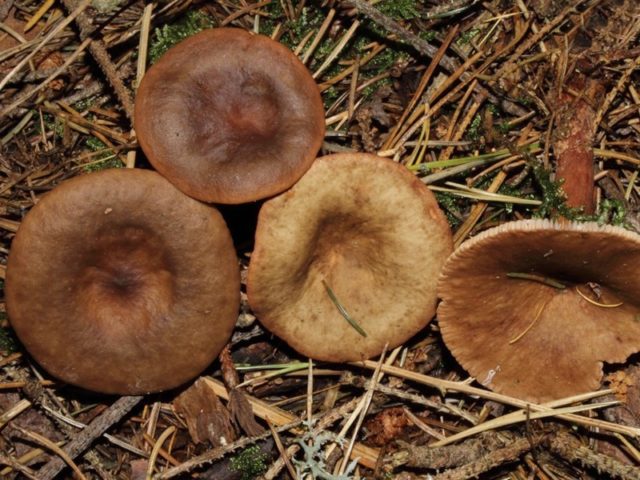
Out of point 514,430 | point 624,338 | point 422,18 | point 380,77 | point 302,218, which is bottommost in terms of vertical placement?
point 514,430

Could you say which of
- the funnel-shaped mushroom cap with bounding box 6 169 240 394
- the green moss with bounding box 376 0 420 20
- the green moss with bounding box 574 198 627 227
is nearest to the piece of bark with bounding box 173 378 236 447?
the funnel-shaped mushroom cap with bounding box 6 169 240 394

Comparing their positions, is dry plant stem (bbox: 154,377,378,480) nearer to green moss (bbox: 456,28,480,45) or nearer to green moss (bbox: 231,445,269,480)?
green moss (bbox: 231,445,269,480)

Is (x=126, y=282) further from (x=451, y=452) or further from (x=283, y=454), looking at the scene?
(x=451, y=452)

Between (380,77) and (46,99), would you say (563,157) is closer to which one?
(380,77)

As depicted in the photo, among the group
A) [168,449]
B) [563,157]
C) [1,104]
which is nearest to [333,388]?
[168,449]

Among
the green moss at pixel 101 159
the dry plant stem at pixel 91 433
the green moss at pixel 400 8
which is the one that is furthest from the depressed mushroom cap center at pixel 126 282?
the green moss at pixel 400 8

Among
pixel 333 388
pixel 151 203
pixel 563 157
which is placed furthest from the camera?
pixel 333 388

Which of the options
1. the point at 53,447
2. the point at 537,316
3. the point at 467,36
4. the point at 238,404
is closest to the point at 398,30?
the point at 467,36
